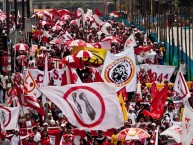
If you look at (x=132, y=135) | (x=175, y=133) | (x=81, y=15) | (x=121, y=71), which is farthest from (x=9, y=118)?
(x=81, y=15)

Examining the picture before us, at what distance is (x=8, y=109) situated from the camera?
66.1ft

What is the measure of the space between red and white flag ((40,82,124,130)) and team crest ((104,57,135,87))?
6048mm

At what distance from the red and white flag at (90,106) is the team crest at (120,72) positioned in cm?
605

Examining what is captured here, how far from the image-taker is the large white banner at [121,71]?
77.4ft

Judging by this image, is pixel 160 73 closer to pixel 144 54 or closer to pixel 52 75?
pixel 52 75

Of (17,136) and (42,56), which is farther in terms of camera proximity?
(42,56)

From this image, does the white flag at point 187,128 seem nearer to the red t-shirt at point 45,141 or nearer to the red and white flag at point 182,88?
the red t-shirt at point 45,141

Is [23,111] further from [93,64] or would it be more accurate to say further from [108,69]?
[93,64]

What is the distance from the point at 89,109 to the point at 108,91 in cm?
44

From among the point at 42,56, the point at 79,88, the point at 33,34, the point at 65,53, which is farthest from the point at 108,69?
the point at 33,34

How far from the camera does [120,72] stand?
77.5 feet

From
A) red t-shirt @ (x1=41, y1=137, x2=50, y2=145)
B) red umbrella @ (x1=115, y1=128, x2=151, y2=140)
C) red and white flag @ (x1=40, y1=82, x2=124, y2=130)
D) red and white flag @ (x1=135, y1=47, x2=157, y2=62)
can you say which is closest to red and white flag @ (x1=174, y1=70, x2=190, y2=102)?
red t-shirt @ (x1=41, y1=137, x2=50, y2=145)

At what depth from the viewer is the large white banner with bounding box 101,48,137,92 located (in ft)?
77.4

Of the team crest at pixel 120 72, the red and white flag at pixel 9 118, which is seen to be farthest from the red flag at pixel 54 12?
the red and white flag at pixel 9 118
